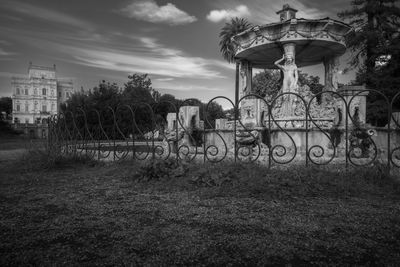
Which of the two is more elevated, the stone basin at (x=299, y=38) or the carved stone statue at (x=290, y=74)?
the stone basin at (x=299, y=38)

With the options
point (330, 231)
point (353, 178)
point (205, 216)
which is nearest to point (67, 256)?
point (205, 216)

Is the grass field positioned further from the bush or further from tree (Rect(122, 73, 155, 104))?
tree (Rect(122, 73, 155, 104))

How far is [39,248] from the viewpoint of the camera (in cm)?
212

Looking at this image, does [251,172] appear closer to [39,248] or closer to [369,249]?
[369,249]

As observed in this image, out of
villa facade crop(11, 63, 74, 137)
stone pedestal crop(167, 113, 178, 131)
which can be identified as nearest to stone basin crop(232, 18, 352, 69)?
stone pedestal crop(167, 113, 178, 131)

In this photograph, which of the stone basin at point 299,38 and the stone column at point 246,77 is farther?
the stone column at point 246,77

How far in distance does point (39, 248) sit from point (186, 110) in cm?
600

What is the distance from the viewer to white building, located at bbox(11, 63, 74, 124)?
9750 cm

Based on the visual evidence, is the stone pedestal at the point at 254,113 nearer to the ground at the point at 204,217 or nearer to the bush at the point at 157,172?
the ground at the point at 204,217

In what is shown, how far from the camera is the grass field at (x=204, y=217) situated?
6.61 ft

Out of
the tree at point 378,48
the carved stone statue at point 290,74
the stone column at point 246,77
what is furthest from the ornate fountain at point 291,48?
the tree at point 378,48

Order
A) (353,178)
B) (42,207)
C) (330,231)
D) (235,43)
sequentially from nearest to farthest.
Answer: (330,231), (42,207), (353,178), (235,43)

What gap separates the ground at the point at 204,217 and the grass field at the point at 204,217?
0.04 feet

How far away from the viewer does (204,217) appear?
2.87 m
